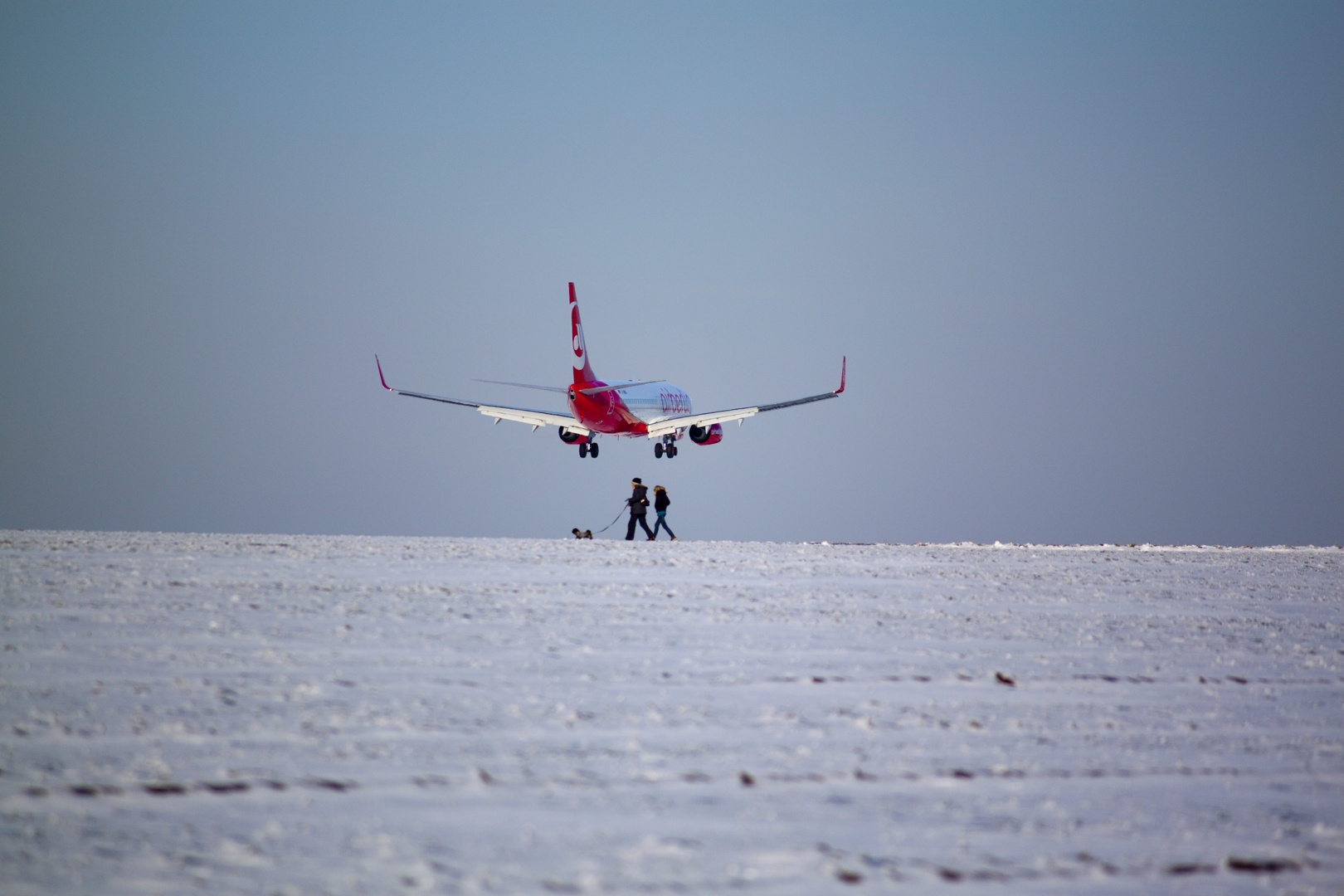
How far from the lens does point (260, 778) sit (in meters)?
5.88

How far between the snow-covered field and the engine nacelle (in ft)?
116

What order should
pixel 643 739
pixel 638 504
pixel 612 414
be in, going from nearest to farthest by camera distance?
pixel 643 739 < pixel 638 504 < pixel 612 414

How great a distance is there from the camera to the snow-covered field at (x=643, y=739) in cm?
493

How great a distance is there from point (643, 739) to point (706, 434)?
42594 millimetres

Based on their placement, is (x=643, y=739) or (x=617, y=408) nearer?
(x=643, y=739)

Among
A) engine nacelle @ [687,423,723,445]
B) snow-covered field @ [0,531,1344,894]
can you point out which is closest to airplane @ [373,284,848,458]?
engine nacelle @ [687,423,723,445]

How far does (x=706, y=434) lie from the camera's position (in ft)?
162

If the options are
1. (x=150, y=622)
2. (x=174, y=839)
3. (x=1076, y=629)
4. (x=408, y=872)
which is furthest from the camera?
(x=1076, y=629)

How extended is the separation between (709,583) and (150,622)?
6.91 m

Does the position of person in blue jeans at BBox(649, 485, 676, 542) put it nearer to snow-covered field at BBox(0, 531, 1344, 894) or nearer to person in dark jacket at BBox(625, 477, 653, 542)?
person in dark jacket at BBox(625, 477, 653, 542)

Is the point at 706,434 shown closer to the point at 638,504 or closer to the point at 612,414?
the point at 612,414

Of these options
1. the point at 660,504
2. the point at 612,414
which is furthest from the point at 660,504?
the point at 612,414

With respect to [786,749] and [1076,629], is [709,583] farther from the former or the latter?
[786,749]

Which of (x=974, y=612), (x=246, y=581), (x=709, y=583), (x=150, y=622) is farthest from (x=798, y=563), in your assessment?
(x=150, y=622)
